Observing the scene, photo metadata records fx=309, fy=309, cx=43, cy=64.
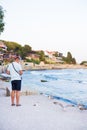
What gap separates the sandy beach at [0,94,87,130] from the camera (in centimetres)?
683

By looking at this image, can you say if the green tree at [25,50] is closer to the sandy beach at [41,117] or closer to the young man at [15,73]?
the sandy beach at [41,117]

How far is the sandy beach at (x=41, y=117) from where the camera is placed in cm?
683

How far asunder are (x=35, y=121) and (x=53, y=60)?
586 feet

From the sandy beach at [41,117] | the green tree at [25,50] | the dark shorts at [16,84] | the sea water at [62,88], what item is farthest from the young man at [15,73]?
the green tree at [25,50]

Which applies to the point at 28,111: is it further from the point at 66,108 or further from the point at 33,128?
the point at 33,128

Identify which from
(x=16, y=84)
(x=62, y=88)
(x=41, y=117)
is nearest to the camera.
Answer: (x=41, y=117)

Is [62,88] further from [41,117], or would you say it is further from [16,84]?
[41,117]

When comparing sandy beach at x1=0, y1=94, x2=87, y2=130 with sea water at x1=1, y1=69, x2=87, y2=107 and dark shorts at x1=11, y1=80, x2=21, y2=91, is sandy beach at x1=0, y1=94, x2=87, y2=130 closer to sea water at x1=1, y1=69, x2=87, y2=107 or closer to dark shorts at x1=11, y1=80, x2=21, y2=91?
dark shorts at x1=11, y1=80, x2=21, y2=91

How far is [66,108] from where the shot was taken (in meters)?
9.57

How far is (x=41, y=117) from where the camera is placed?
793 centimetres

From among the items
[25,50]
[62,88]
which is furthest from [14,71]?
[25,50]

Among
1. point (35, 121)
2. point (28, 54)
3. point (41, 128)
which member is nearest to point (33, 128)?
point (41, 128)

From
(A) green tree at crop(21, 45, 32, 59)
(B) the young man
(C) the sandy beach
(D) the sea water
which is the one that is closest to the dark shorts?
(B) the young man

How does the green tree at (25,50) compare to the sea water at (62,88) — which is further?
the green tree at (25,50)
